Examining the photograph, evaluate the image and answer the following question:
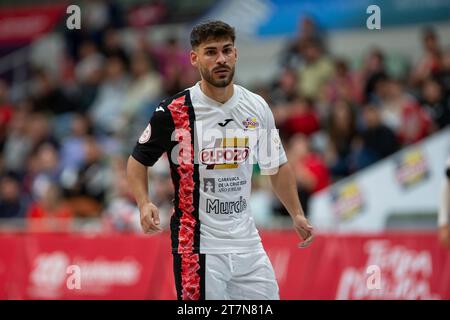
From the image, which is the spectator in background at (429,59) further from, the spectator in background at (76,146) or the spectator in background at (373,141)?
the spectator in background at (76,146)

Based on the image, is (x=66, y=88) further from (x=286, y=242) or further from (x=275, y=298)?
(x=275, y=298)

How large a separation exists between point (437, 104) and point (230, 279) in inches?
307

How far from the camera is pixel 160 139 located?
752 centimetres

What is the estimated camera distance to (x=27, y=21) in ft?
74.1

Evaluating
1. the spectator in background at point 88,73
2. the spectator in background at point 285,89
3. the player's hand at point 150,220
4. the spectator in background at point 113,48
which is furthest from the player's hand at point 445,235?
the spectator in background at point 88,73

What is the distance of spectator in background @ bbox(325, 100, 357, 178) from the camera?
15.0m

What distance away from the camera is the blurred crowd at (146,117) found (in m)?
14.6

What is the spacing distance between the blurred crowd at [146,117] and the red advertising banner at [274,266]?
37.7 inches

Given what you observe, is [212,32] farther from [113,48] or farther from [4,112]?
[4,112]

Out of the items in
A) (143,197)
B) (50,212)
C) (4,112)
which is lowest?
(50,212)

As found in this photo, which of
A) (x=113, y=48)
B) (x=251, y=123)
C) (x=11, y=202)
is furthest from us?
(x=113, y=48)

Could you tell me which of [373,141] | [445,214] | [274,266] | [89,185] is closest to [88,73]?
[89,185]
